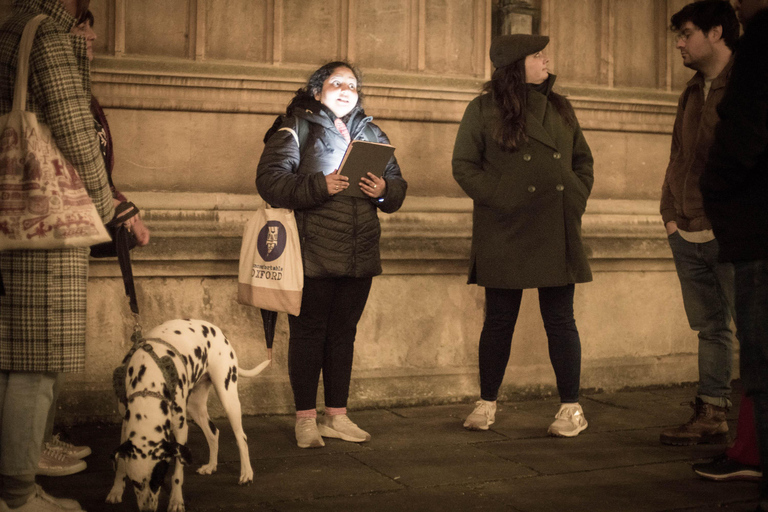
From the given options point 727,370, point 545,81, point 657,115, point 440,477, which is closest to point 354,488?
point 440,477

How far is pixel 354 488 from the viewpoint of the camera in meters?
3.96

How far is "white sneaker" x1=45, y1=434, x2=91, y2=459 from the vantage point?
431 centimetres

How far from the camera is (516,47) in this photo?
4895 millimetres

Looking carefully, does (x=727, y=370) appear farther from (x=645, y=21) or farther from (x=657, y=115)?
(x=645, y=21)

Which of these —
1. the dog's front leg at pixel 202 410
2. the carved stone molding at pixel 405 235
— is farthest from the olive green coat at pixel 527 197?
the dog's front leg at pixel 202 410

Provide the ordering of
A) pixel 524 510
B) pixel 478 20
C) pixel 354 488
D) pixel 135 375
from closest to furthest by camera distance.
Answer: pixel 135 375 < pixel 524 510 < pixel 354 488 < pixel 478 20

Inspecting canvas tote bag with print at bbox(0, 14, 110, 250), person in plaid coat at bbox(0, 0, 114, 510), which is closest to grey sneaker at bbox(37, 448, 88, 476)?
person in plaid coat at bbox(0, 0, 114, 510)

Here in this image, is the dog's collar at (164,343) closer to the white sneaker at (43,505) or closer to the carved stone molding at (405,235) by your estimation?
the white sneaker at (43,505)

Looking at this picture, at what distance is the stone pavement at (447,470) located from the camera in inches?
148

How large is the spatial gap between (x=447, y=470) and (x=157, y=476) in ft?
5.15

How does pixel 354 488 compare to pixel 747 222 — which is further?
pixel 354 488

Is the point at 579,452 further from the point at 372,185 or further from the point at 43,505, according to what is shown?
the point at 43,505

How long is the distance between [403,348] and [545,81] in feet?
6.64

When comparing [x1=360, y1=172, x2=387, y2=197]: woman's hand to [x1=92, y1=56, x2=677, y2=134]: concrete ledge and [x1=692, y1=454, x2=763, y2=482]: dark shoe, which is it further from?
[x1=692, y1=454, x2=763, y2=482]: dark shoe
